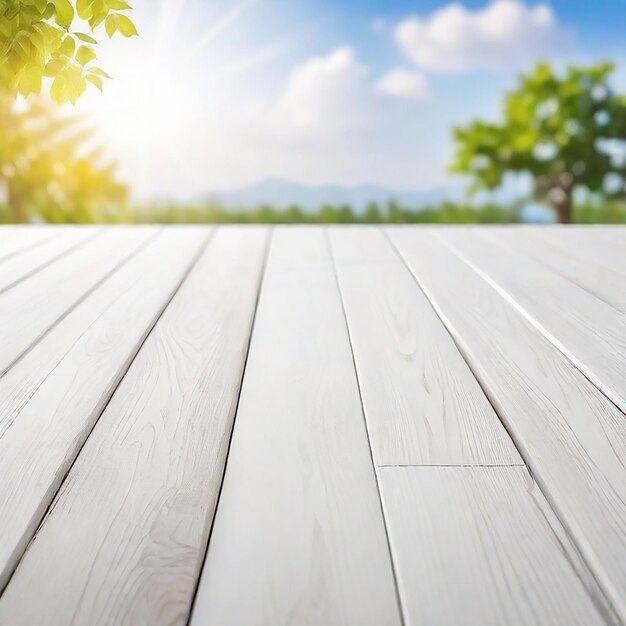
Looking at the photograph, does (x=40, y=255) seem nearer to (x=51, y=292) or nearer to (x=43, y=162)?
(x=51, y=292)

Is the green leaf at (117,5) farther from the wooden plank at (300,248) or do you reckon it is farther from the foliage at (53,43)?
the wooden plank at (300,248)

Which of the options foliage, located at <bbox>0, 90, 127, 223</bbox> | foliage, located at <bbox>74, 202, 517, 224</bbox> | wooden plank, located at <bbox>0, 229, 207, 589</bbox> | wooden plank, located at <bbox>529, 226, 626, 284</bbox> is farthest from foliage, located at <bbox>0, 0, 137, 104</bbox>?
foliage, located at <bbox>0, 90, 127, 223</bbox>

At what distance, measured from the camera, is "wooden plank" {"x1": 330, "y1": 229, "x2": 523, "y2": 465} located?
0.76 metres

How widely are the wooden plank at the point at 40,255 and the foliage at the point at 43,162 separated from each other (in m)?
8.99

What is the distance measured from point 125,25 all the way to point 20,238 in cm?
152

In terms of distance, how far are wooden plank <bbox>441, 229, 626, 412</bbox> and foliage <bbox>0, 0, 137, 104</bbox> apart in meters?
0.78

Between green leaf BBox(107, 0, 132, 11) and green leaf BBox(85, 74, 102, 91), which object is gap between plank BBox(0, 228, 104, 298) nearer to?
green leaf BBox(85, 74, 102, 91)

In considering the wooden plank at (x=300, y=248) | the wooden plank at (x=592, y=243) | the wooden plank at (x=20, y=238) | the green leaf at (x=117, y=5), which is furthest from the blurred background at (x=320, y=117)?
the wooden plank at (x=592, y=243)

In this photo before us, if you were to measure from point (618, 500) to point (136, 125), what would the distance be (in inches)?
501

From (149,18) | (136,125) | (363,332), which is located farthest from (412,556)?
(149,18)

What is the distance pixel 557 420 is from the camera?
842 mm

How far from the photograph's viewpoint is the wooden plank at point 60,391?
0.66m

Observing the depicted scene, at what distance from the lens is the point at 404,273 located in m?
1.66

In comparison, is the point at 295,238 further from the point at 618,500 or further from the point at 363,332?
the point at 618,500
